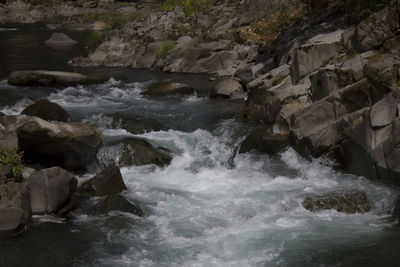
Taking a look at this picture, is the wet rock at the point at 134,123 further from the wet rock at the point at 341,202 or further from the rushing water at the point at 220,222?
the wet rock at the point at 341,202

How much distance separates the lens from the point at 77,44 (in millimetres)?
49188

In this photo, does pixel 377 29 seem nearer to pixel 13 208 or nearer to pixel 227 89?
pixel 227 89

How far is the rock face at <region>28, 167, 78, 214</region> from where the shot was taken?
1283 cm

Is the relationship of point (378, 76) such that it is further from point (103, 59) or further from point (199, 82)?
point (103, 59)

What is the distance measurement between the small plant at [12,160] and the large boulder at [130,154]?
3846mm

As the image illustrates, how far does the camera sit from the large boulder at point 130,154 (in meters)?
16.9

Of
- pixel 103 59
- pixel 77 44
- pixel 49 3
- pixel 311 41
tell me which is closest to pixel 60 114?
pixel 311 41

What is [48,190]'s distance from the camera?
42.4 feet

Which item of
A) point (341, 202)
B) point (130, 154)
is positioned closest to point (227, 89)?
point (130, 154)

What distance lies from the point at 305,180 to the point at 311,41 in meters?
7.58

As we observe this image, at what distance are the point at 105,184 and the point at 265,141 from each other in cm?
557

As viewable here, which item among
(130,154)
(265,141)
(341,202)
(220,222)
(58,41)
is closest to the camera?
(220,222)

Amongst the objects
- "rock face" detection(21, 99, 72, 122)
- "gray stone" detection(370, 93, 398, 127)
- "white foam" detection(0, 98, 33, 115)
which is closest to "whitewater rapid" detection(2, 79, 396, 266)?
"gray stone" detection(370, 93, 398, 127)

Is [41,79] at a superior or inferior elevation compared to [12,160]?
superior
